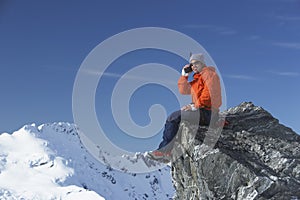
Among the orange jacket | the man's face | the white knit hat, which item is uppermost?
the white knit hat

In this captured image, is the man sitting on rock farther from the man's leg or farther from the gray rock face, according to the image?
the gray rock face

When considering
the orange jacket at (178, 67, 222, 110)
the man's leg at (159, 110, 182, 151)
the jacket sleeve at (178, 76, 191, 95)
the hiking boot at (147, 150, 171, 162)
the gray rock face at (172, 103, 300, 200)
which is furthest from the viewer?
the hiking boot at (147, 150, 171, 162)

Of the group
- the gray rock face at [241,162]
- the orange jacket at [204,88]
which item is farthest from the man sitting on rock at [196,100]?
the gray rock face at [241,162]

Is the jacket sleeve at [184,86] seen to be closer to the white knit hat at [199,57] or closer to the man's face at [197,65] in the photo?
the man's face at [197,65]

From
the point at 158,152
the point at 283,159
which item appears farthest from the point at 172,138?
the point at 283,159

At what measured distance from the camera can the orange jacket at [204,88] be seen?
1263 cm

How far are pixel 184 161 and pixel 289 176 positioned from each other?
3.23 m

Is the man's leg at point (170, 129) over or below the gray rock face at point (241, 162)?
over

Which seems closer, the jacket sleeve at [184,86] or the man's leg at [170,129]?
the man's leg at [170,129]

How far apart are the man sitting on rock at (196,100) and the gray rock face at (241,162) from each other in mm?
262

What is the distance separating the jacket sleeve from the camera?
1330cm

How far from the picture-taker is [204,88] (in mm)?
12836

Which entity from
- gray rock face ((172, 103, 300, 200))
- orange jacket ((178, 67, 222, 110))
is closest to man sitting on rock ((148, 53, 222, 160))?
orange jacket ((178, 67, 222, 110))

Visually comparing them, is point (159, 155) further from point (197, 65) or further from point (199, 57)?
point (199, 57)
